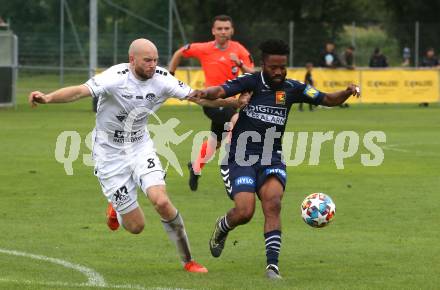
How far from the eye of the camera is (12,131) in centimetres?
2606

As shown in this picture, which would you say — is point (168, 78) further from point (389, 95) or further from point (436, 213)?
point (389, 95)

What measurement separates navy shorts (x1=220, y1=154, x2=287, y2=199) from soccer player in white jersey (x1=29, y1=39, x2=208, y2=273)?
581mm

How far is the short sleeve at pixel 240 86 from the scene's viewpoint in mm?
9664

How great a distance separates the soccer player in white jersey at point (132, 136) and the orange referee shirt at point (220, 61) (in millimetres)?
6122

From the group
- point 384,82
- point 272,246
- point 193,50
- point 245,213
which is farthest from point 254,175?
point 384,82

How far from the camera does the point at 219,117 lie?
15.5 m

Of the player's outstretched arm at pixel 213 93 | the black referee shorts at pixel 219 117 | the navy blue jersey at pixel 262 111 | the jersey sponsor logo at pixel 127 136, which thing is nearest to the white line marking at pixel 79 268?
the jersey sponsor logo at pixel 127 136

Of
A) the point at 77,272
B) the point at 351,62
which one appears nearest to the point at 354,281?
the point at 77,272

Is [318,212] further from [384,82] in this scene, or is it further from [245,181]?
[384,82]

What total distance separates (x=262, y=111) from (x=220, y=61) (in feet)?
21.3

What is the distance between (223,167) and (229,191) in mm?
390

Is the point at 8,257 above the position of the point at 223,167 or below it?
below

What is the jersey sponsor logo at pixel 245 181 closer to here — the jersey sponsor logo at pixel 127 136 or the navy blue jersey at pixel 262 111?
the navy blue jersey at pixel 262 111

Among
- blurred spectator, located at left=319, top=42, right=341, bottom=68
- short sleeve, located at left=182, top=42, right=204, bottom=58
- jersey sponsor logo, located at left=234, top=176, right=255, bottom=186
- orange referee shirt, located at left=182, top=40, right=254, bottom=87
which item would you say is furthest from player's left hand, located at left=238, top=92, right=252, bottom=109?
blurred spectator, located at left=319, top=42, right=341, bottom=68
